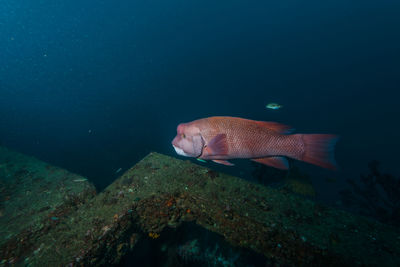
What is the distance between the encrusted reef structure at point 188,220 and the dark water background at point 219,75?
1647 centimetres

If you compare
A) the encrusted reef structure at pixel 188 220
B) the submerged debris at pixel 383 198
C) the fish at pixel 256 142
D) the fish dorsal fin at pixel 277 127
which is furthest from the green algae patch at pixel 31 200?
the submerged debris at pixel 383 198

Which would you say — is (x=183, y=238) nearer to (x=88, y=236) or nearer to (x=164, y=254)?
(x=164, y=254)

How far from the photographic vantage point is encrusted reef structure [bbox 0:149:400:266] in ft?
5.43

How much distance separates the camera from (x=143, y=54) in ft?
342

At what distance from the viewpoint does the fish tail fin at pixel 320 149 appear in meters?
1.91

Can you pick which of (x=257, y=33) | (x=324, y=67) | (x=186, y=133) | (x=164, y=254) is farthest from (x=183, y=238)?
(x=257, y=33)

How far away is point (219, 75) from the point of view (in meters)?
76.0

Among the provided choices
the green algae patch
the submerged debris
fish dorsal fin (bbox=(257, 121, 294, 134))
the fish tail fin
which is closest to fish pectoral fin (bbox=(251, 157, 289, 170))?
the fish tail fin

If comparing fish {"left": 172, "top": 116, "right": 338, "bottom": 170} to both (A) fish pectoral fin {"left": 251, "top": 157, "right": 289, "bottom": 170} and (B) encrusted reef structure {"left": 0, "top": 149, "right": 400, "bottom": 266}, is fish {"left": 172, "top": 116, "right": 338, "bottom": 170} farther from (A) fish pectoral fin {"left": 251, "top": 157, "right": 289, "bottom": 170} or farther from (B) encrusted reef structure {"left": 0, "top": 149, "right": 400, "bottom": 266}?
(B) encrusted reef structure {"left": 0, "top": 149, "right": 400, "bottom": 266}

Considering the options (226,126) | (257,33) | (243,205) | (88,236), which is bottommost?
(88,236)

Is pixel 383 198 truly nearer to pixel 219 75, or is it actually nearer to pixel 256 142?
pixel 256 142

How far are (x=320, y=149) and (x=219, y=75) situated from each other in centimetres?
7953

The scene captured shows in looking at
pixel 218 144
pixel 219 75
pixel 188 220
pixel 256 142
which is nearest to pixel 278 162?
pixel 256 142

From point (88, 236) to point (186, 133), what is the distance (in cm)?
180
